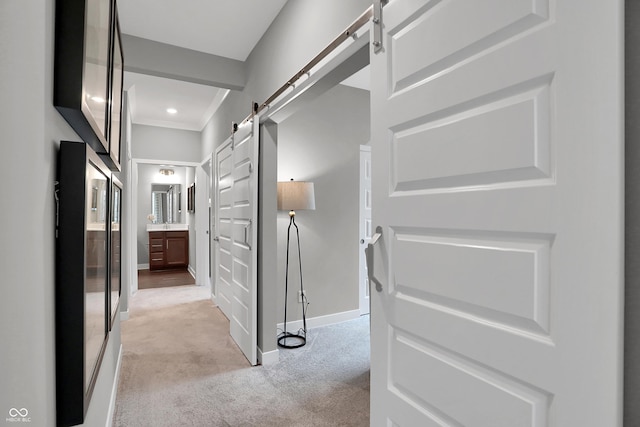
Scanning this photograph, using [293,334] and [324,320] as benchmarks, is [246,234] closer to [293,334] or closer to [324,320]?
[293,334]

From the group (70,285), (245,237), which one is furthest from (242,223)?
(70,285)

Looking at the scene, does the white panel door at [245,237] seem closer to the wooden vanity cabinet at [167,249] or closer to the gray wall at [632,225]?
the gray wall at [632,225]

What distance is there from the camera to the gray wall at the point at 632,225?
0.66 meters

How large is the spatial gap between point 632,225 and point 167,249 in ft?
25.7

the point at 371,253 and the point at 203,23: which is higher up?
the point at 203,23

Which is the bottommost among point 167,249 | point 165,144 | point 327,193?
point 167,249

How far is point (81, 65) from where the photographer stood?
766 millimetres

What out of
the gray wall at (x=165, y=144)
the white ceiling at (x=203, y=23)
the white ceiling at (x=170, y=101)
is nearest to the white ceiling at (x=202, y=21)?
the white ceiling at (x=203, y=23)

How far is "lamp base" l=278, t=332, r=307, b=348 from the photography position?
126 inches

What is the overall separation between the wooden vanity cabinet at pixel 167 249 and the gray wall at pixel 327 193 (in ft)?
15.6

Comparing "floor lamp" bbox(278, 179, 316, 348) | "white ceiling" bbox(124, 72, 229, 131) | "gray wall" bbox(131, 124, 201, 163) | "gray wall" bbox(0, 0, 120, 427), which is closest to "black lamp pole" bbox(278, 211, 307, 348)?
"floor lamp" bbox(278, 179, 316, 348)

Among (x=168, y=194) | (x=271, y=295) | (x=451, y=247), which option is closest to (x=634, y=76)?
(x=451, y=247)
